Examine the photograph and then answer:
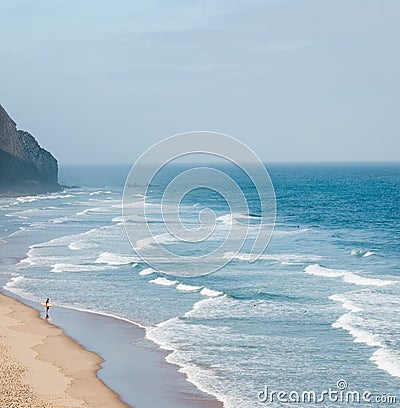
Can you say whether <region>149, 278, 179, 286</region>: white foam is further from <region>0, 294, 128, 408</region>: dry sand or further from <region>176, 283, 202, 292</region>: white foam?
<region>0, 294, 128, 408</region>: dry sand

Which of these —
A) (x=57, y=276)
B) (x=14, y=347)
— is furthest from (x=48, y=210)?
(x=14, y=347)

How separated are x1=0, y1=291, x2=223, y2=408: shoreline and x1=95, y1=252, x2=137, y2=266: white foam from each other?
11.7m

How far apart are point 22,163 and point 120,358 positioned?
97.7 meters

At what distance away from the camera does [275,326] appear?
2891 centimetres

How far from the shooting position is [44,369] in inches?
919

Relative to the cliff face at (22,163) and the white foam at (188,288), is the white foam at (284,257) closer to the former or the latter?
the white foam at (188,288)

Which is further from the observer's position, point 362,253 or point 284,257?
point 362,253

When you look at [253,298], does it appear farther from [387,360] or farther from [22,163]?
[22,163]

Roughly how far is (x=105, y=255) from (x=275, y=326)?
2221 centimetres

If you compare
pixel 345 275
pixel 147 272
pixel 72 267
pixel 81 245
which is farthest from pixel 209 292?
pixel 81 245

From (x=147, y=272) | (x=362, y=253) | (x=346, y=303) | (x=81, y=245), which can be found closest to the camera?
(x=346, y=303)

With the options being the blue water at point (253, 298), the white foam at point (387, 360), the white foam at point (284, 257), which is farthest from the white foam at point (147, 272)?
the white foam at point (387, 360)

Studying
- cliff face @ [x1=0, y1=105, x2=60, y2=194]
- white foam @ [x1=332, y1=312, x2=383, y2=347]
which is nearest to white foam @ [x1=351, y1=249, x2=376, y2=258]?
white foam @ [x1=332, y1=312, x2=383, y2=347]

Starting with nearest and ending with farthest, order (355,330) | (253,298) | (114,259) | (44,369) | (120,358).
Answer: (44,369)
(120,358)
(355,330)
(253,298)
(114,259)
